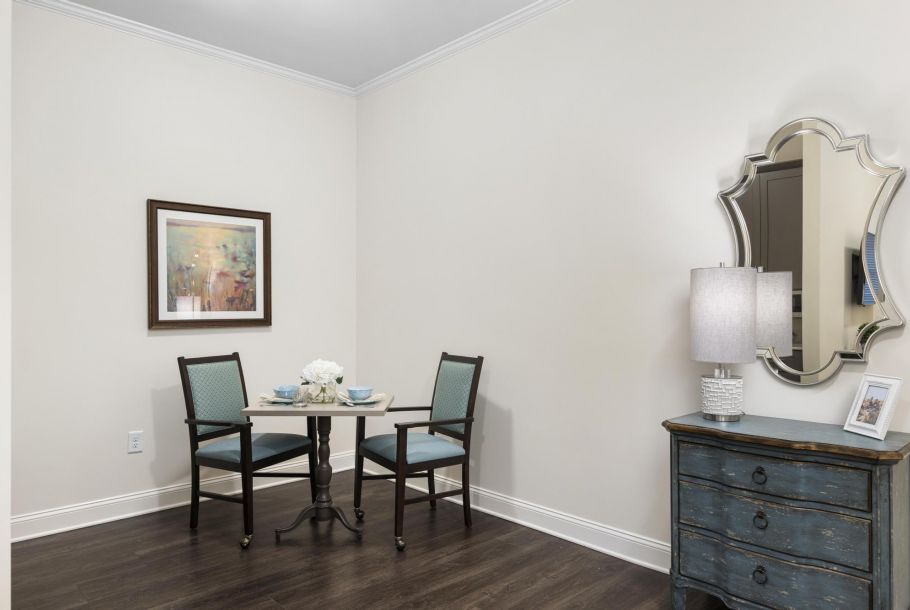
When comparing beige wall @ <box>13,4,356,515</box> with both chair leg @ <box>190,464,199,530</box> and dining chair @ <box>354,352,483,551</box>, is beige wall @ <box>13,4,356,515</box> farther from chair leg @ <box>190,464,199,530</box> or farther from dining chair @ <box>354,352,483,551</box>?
dining chair @ <box>354,352,483,551</box>

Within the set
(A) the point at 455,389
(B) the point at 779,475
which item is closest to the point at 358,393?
(A) the point at 455,389

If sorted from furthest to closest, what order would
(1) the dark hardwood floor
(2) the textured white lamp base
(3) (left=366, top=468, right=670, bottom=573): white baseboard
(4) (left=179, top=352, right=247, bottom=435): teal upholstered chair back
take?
(4) (left=179, top=352, right=247, bottom=435): teal upholstered chair back
(3) (left=366, top=468, right=670, bottom=573): white baseboard
(1) the dark hardwood floor
(2) the textured white lamp base

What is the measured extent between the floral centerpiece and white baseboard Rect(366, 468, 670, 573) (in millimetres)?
1180

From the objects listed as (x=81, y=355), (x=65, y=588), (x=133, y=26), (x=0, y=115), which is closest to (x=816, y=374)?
(x=0, y=115)

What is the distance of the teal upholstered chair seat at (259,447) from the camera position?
3422 mm

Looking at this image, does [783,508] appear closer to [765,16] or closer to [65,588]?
[765,16]

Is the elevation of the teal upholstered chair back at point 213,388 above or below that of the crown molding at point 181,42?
below

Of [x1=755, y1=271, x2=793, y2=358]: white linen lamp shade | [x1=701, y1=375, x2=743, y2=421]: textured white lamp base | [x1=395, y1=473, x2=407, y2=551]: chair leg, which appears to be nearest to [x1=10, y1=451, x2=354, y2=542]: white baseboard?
[x1=395, y1=473, x2=407, y2=551]: chair leg

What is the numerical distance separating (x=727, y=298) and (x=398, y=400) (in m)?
2.71

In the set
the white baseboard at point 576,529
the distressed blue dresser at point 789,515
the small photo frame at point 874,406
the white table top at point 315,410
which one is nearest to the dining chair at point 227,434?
the white table top at point 315,410

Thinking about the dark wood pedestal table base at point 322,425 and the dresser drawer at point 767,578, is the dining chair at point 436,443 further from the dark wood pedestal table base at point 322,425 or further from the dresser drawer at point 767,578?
the dresser drawer at point 767,578

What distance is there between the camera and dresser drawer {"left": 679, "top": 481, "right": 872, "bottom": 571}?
205cm

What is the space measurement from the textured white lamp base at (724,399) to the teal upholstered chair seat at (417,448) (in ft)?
4.84

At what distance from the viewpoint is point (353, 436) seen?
496cm
